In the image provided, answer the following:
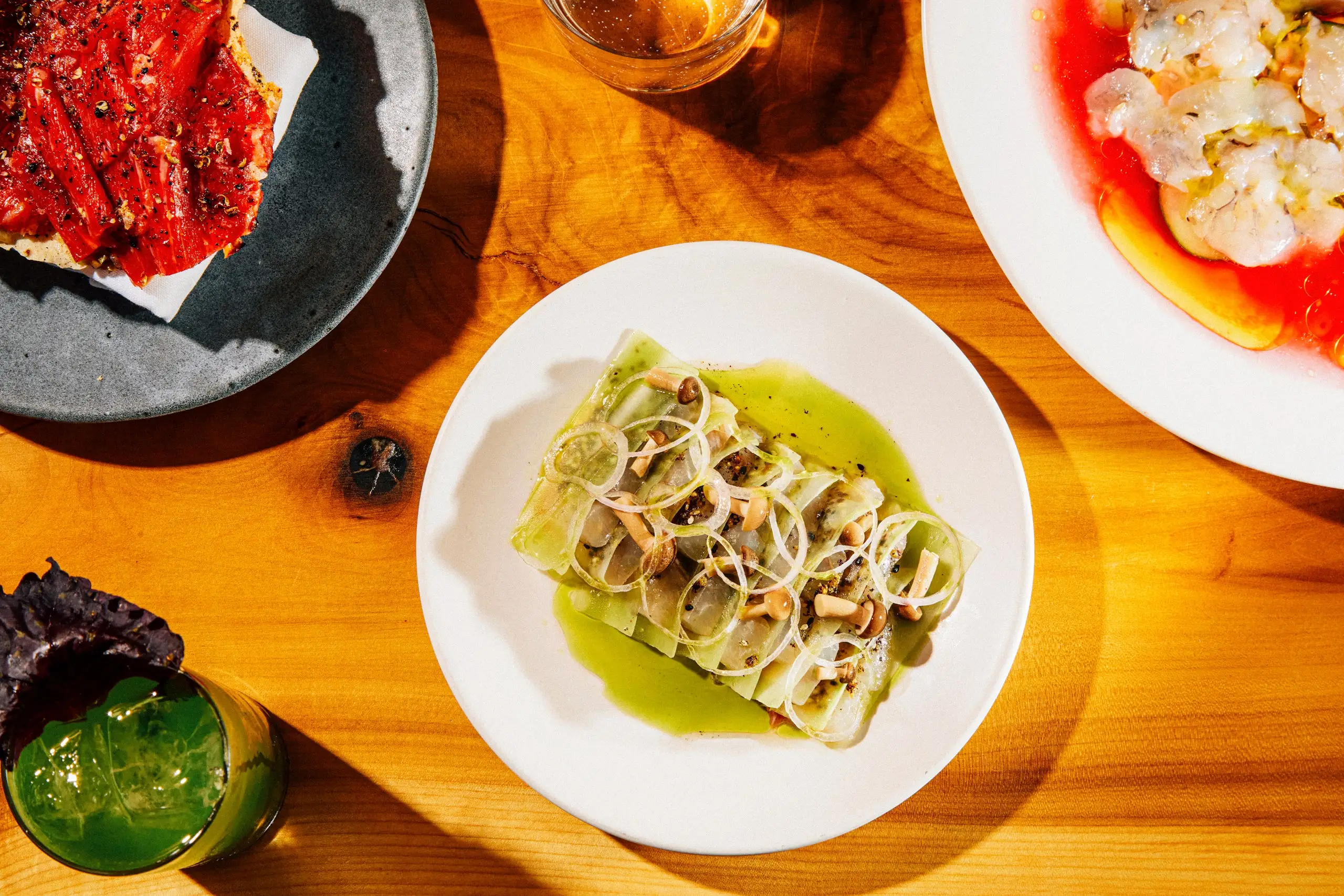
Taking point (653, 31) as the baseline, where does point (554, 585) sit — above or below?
below

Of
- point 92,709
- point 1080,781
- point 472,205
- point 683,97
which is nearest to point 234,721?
point 92,709

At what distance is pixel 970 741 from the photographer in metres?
2.34

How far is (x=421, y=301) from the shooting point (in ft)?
7.86

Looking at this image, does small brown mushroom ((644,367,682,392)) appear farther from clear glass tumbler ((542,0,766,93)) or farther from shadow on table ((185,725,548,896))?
shadow on table ((185,725,548,896))

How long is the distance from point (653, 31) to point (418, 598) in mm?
1677

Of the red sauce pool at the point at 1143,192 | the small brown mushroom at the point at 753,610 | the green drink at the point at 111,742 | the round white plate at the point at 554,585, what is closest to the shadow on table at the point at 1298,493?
the red sauce pool at the point at 1143,192

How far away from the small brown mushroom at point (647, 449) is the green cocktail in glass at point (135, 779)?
117cm

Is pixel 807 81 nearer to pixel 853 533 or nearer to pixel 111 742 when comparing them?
pixel 853 533

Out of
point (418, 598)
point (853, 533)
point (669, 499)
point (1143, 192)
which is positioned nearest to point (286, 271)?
point (418, 598)

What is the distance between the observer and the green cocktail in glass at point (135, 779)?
200 centimetres

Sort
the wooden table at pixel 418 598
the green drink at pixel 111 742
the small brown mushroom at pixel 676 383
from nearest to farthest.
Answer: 1. the green drink at pixel 111 742
2. the small brown mushroom at pixel 676 383
3. the wooden table at pixel 418 598

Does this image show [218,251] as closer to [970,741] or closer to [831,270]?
[831,270]

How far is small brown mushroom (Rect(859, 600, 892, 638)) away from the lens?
218 centimetres

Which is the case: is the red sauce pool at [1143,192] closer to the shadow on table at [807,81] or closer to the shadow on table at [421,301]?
the shadow on table at [807,81]
